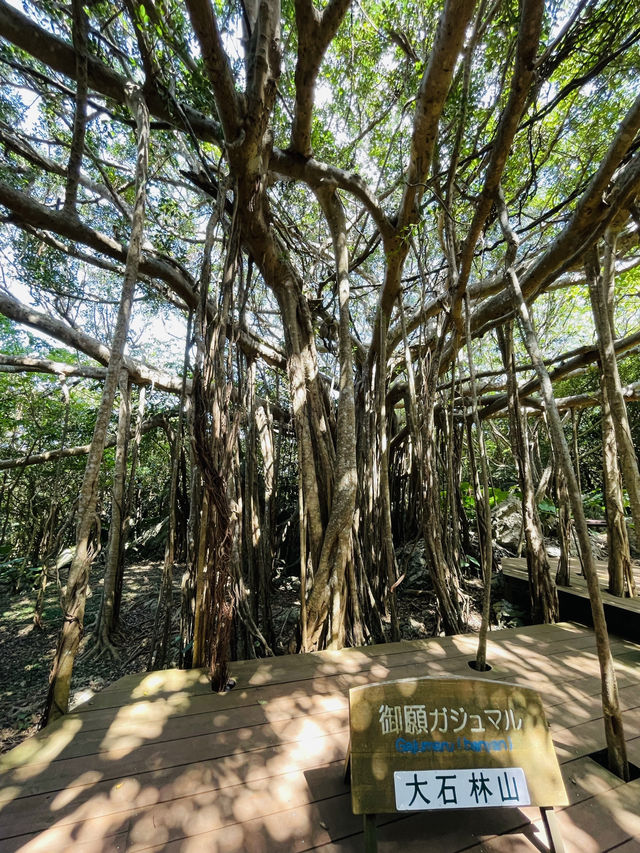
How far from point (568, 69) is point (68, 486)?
25.0 feet

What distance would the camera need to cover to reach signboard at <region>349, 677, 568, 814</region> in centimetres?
95

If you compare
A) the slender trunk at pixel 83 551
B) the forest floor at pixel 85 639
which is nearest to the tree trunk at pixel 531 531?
the forest floor at pixel 85 639

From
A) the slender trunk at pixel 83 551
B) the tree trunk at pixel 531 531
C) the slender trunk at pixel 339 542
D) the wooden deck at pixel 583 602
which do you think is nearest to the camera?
the slender trunk at pixel 83 551

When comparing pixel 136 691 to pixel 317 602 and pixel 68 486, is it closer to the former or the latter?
pixel 317 602

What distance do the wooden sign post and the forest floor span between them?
2.22 meters

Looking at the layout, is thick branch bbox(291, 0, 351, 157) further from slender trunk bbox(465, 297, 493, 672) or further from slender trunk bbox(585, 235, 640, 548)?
slender trunk bbox(585, 235, 640, 548)

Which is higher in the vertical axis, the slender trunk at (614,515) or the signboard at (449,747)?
the slender trunk at (614,515)

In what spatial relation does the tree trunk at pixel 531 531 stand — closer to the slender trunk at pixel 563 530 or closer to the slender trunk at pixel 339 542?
the slender trunk at pixel 563 530

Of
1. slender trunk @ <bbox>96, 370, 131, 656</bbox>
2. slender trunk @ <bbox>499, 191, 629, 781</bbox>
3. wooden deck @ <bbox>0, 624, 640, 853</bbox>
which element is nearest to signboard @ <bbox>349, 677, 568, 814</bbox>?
wooden deck @ <bbox>0, 624, 640, 853</bbox>

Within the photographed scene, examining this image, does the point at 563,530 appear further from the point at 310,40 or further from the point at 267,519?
the point at 310,40

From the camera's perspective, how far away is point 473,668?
1785 mm

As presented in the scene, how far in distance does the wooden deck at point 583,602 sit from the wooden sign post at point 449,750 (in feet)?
5.80

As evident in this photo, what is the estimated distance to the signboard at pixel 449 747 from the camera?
3.11 ft

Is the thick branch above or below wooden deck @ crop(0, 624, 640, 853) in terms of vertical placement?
above
